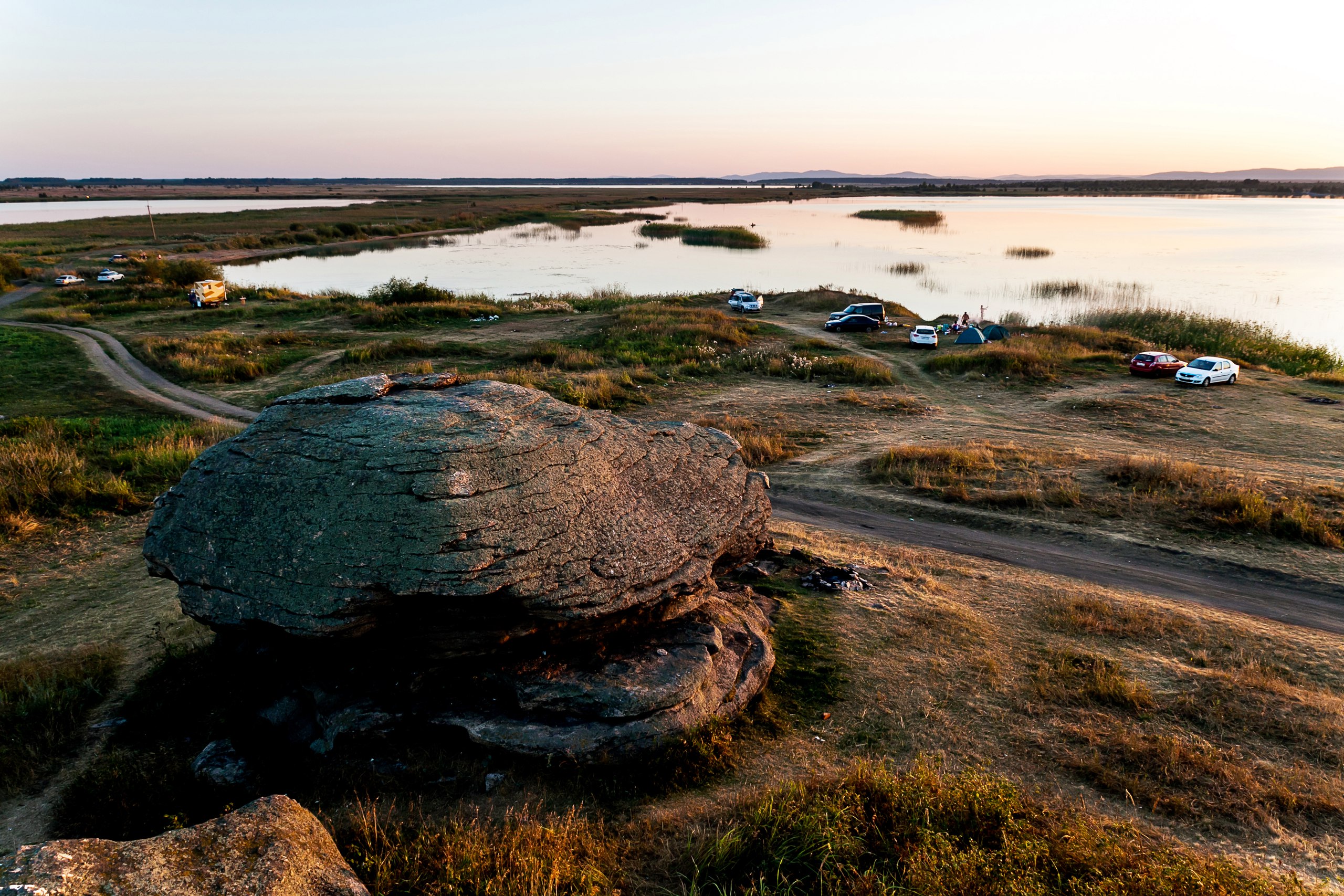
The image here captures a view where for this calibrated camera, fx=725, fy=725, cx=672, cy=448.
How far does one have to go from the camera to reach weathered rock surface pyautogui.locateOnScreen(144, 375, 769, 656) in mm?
7809

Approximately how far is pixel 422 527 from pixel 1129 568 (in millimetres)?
13801

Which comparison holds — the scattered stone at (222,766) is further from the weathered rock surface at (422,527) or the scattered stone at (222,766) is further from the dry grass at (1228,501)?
the dry grass at (1228,501)

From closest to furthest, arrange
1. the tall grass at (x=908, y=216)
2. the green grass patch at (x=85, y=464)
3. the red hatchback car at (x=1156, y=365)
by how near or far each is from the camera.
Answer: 1. the green grass patch at (x=85, y=464)
2. the red hatchback car at (x=1156, y=365)
3. the tall grass at (x=908, y=216)

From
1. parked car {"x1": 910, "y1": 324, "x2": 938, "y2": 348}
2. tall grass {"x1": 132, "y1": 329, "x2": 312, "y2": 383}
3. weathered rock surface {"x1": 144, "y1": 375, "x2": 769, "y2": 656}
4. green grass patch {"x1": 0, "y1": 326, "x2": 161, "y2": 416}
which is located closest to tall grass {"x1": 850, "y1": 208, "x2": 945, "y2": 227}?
parked car {"x1": 910, "y1": 324, "x2": 938, "y2": 348}

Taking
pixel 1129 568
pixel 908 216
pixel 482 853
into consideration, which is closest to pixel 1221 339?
pixel 1129 568

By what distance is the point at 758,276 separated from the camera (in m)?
65.9

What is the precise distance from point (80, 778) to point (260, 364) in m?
25.8

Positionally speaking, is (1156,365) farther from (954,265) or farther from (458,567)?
(954,265)

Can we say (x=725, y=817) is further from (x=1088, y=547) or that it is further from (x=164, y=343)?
(x=164, y=343)

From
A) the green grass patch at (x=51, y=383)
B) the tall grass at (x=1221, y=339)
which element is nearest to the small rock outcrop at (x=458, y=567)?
the green grass patch at (x=51, y=383)

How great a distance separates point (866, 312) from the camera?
43.5m

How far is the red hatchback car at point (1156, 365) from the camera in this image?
102 feet

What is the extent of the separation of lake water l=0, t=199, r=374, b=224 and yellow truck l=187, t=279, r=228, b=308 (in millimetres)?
87914

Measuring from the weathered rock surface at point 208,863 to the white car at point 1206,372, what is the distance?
33960 mm
